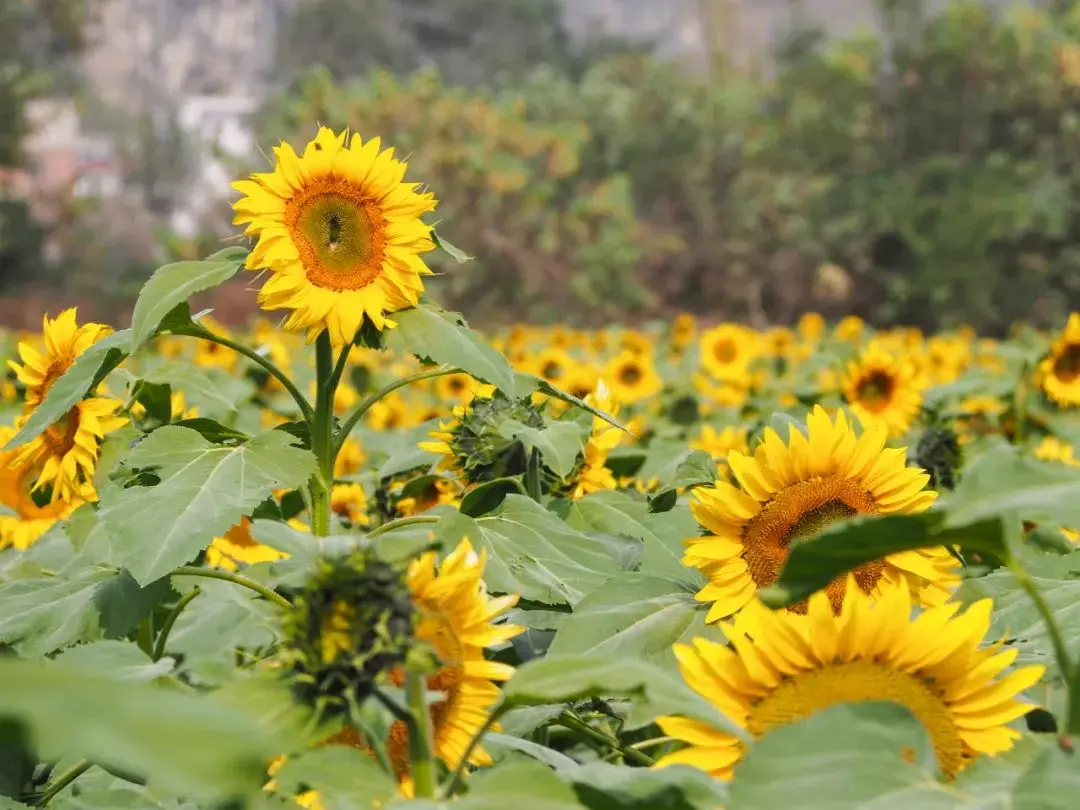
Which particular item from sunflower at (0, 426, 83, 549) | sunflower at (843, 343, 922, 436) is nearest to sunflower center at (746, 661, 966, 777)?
sunflower at (0, 426, 83, 549)

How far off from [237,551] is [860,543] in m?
1.55

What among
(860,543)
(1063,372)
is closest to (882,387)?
(1063,372)

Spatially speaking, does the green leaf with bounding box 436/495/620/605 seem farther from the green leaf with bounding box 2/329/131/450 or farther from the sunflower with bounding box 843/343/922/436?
the sunflower with bounding box 843/343/922/436

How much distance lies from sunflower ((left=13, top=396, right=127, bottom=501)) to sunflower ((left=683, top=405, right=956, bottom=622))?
798 millimetres

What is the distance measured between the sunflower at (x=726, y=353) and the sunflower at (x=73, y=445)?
438cm

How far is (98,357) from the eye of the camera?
4.57 ft

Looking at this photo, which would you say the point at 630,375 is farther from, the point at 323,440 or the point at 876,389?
the point at 323,440

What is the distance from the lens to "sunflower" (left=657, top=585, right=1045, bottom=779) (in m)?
0.93

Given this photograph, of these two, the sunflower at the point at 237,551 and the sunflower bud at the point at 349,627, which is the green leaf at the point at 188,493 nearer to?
the sunflower bud at the point at 349,627

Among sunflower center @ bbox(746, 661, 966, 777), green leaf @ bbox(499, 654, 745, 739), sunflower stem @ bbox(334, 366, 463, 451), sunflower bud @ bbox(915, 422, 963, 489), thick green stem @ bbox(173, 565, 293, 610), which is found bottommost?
green leaf @ bbox(499, 654, 745, 739)

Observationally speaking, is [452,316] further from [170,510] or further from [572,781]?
[572,781]

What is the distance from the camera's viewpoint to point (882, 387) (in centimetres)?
361

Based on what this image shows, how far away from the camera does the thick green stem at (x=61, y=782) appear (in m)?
1.21

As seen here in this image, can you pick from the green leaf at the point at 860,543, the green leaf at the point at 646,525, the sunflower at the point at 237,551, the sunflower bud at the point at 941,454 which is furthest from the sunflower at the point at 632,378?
the green leaf at the point at 860,543
